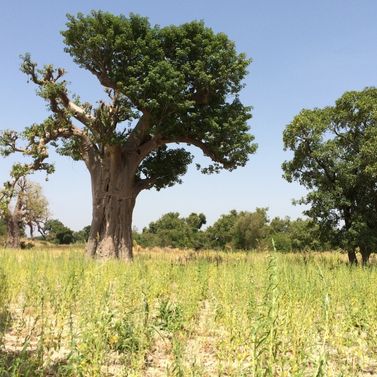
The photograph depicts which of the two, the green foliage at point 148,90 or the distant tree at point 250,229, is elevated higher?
the green foliage at point 148,90

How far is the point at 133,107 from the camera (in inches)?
766

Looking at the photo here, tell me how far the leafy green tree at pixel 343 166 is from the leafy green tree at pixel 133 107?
281 cm

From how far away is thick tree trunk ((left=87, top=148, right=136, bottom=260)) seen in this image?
1972cm

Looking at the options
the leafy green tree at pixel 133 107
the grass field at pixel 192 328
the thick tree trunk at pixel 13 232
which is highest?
the leafy green tree at pixel 133 107

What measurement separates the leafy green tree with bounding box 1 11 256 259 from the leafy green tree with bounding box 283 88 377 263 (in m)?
2.81

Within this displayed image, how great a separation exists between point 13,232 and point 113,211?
23526 mm

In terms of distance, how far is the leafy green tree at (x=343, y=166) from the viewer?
61.5 ft

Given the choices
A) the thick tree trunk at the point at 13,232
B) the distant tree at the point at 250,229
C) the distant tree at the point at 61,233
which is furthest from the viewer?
the distant tree at the point at 61,233

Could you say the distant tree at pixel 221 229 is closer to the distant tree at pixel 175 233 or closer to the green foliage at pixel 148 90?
the distant tree at pixel 175 233

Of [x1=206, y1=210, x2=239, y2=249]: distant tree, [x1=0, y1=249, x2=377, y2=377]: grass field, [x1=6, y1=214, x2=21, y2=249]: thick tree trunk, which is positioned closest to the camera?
[x1=0, y1=249, x2=377, y2=377]: grass field

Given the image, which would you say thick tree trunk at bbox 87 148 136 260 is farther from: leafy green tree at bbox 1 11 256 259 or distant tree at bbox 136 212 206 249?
distant tree at bbox 136 212 206 249

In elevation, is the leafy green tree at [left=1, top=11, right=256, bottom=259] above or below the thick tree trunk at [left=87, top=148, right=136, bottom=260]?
above

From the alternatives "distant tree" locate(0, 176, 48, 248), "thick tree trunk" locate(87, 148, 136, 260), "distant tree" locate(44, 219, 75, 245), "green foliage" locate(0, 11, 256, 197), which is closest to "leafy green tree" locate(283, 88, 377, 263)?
"green foliage" locate(0, 11, 256, 197)

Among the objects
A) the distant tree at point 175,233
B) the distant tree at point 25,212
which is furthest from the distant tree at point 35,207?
the distant tree at point 175,233
